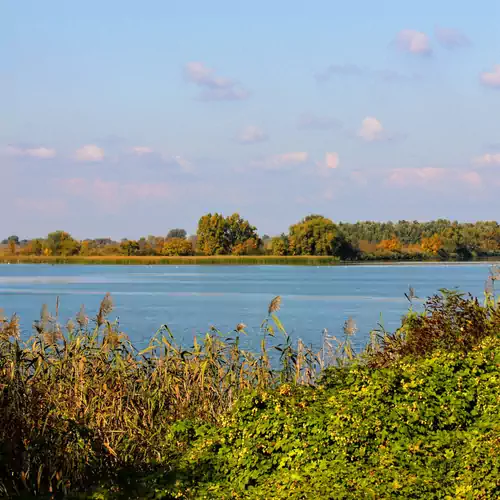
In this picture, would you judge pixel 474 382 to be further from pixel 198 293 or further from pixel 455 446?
pixel 198 293

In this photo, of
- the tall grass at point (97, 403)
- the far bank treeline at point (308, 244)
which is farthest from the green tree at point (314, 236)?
the tall grass at point (97, 403)

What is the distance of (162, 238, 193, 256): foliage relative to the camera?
139625 mm

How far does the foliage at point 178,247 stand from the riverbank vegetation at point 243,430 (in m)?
131

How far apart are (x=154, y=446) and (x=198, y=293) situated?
45.1 meters

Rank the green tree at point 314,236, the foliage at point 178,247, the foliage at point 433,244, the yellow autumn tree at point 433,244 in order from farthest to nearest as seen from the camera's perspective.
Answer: the yellow autumn tree at point 433,244, the foliage at point 433,244, the foliage at point 178,247, the green tree at point 314,236

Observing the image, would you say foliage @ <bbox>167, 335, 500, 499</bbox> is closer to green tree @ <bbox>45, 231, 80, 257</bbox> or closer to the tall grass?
the tall grass

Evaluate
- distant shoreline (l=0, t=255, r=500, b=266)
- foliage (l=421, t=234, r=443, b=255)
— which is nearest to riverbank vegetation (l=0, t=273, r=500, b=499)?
distant shoreline (l=0, t=255, r=500, b=266)

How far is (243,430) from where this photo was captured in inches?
250

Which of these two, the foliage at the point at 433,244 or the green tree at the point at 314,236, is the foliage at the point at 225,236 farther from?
the foliage at the point at 433,244

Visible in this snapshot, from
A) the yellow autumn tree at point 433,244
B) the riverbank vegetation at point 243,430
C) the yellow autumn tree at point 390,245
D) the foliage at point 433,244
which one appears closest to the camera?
the riverbank vegetation at point 243,430

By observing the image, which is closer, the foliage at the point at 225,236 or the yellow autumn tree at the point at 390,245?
the foliage at the point at 225,236

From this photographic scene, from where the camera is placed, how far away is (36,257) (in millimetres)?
139500

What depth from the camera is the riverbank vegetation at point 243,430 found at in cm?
563

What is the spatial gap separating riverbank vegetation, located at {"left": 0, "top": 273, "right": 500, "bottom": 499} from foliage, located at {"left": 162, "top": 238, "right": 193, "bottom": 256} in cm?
13077
